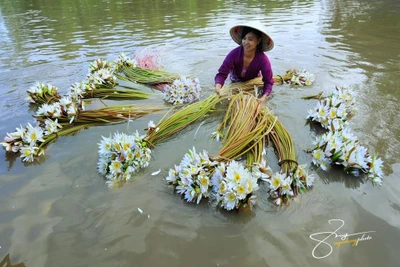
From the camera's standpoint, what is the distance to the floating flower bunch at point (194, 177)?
7.35 ft

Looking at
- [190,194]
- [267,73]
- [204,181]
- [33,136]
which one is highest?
[267,73]

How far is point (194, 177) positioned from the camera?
227 centimetres

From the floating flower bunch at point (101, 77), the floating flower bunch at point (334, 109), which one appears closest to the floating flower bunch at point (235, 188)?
the floating flower bunch at point (334, 109)

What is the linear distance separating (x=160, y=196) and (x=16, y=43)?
6.92 meters

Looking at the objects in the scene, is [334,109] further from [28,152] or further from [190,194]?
[28,152]

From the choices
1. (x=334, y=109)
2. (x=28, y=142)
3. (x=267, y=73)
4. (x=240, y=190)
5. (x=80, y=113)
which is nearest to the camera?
(x=240, y=190)

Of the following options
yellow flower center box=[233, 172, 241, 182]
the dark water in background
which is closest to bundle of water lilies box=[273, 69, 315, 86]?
the dark water in background

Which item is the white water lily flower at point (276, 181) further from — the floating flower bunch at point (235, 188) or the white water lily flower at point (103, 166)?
the white water lily flower at point (103, 166)

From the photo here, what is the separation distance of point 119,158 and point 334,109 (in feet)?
7.86

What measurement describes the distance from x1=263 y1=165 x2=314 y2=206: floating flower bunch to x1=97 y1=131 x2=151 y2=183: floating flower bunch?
1.18 m

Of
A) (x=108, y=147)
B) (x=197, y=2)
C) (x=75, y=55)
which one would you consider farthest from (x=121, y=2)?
(x=108, y=147)

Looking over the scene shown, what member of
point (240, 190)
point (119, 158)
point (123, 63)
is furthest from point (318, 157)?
point (123, 63)

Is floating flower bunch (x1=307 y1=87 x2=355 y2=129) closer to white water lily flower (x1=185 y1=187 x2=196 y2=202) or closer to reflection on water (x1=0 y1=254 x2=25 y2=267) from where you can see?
white water lily flower (x1=185 y1=187 x2=196 y2=202)

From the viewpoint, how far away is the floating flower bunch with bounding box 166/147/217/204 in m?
2.24
